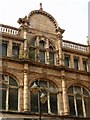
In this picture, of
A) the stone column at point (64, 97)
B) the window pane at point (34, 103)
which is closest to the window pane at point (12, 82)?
the window pane at point (34, 103)

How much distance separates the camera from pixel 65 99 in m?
23.8

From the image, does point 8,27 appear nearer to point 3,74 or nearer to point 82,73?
point 3,74


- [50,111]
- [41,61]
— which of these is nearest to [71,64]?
[41,61]

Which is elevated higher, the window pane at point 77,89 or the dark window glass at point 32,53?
the dark window glass at point 32,53

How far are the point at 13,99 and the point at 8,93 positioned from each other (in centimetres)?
62

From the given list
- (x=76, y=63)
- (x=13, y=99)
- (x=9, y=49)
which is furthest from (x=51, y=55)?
(x=13, y=99)

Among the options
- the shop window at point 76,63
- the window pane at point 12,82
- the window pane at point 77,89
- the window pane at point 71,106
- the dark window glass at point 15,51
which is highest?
the dark window glass at point 15,51

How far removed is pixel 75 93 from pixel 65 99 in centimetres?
152

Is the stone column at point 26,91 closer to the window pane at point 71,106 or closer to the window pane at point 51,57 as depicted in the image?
the window pane at point 51,57

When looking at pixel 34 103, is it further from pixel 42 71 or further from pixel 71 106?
pixel 71 106

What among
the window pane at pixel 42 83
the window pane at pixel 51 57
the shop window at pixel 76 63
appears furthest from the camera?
the shop window at pixel 76 63

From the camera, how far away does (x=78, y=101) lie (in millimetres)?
24938

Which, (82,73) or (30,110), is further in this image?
(82,73)

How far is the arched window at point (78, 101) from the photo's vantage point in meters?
24.4
